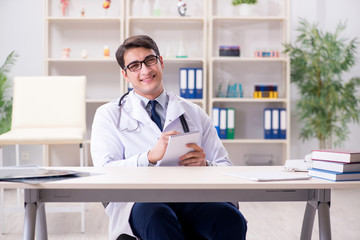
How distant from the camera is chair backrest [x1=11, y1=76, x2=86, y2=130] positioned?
3586 mm

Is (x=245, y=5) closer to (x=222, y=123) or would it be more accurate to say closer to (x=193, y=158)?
(x=222, y=123)

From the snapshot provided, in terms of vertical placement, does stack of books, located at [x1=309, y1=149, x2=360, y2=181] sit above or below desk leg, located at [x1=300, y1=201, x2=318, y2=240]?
above

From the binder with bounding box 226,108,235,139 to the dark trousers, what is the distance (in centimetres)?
298

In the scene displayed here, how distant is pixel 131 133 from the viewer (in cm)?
197

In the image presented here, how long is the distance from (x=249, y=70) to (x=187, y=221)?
3481mm

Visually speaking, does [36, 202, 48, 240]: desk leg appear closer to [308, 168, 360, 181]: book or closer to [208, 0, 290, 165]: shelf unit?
[308, 168, 360, 181]: book

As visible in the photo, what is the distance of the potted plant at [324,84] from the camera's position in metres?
4.56

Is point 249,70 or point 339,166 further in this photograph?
point 249,70

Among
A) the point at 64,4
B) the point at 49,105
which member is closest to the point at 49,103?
the point at 49,105

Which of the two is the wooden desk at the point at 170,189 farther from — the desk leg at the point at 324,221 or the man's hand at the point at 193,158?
the man's hand at the point at 193,158

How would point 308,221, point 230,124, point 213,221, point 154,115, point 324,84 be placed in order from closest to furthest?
point 213,221 → point 308,221 → point 154,115 → point 324,84 → point 230,124

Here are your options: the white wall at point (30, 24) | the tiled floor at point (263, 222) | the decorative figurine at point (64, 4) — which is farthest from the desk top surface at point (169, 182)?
the white wall at point (30, 24)

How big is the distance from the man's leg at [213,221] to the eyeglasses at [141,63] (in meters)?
0.64

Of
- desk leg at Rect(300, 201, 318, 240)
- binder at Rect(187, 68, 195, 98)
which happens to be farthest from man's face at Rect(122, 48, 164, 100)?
binder at Rect(187, 68, 195, 98)
